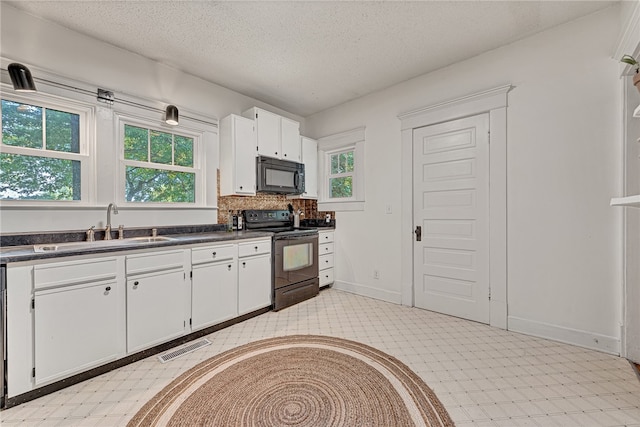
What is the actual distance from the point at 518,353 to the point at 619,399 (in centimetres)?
59

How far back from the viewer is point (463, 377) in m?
1.86

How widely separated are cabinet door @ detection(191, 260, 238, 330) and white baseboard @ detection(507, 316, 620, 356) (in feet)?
8.80

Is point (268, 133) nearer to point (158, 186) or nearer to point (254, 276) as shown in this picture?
point (158, 186)

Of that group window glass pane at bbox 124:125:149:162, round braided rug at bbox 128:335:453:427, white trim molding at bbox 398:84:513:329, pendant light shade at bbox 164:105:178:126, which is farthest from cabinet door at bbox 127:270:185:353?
white trim molding at bbox 398:84:513:329

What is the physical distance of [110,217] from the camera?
2.46m

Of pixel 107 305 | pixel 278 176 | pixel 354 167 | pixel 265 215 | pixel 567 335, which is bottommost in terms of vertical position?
pixel 567 335

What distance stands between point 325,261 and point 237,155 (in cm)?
186

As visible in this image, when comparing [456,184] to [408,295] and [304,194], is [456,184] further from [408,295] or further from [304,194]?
[304,194]

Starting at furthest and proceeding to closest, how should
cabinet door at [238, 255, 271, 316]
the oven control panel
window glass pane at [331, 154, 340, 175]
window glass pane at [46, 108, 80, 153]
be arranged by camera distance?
window glass pane at [331, 154, 340, 175]
the oven control panel
cabinet door at [238, 255, 271, 316]
window glass pane at [46, 108, 80, 153]

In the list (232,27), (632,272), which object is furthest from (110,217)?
(632,272)

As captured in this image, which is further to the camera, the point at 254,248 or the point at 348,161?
the point at 348,161

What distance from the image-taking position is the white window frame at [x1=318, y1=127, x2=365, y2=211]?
12.3 ft

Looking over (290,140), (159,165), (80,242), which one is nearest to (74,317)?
(80,242)

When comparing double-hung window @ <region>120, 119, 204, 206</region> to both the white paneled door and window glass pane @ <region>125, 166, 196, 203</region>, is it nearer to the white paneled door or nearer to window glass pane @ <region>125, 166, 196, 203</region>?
window glass pane @ <region>125, 166, 196, 203</region>
